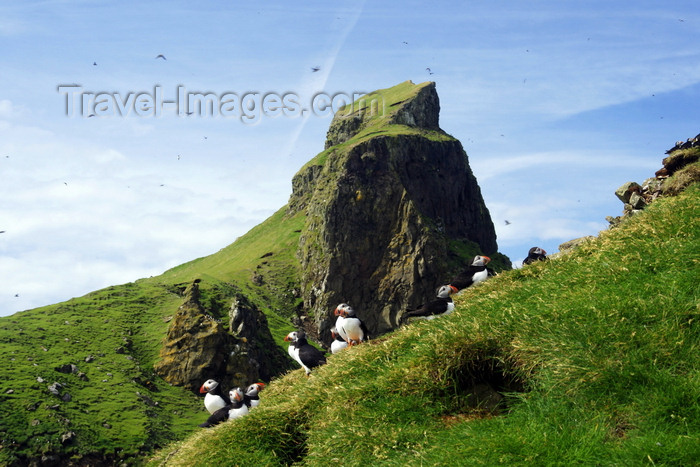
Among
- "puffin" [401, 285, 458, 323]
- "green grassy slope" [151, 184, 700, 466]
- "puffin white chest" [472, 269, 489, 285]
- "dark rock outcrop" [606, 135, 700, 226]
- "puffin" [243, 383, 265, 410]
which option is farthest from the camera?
"dark rock outcrop" [606, 135, 700, 226]

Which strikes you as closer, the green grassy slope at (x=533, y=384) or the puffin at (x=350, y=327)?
the green grassy slope at (x=533, y=384)

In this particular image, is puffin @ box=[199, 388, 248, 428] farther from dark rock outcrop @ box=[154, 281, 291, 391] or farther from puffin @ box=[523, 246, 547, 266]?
dark rock outcrop @ box=[154, 281, 291, 391]

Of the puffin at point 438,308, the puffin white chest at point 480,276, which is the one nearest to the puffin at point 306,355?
the puffin at point 438,308

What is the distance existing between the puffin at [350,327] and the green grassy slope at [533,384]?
2230mm

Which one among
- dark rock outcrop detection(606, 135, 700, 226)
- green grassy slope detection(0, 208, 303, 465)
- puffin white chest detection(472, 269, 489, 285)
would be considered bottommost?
green grassy slope detection(0, 208, 303, 465)

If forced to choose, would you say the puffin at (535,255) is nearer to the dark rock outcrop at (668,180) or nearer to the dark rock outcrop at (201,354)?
the dark rock outcrop at (668,180)

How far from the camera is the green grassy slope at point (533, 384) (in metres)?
7.59

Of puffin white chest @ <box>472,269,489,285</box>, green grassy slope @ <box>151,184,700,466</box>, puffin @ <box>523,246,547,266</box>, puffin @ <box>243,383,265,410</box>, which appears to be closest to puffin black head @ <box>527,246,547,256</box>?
puffin @ <box>523,246,547,266</box>

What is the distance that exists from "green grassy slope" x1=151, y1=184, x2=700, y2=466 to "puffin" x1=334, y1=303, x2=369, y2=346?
2.23 m

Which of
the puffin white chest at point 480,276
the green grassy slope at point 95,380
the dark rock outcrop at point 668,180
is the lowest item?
the green grassy slope at point 95,380

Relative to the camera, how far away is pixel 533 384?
30.8ft

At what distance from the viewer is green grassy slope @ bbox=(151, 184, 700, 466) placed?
759 centimetres

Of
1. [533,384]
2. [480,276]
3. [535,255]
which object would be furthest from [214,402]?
[533,384]

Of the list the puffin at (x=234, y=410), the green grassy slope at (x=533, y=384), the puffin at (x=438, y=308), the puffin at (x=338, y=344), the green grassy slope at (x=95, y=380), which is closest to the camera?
the green grassy slope at (x=533, y=384)
